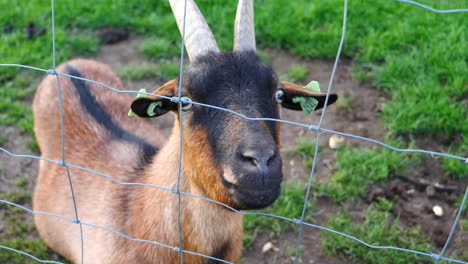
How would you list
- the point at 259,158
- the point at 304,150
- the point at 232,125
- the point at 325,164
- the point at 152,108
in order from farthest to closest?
1. the point at 304,150
2. the point at 325,164
3. the point at 152,108
4. the point at 232,125
5. the point at 259,158

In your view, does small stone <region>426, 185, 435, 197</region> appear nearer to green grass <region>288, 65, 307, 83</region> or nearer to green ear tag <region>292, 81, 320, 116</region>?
green grass <region>288, 65, 307, 83</region>

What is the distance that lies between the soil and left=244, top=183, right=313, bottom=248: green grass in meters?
0.06

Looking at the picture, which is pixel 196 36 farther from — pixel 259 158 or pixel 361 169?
pixel 361 169

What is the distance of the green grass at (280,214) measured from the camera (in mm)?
4086

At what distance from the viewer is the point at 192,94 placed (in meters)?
2.59

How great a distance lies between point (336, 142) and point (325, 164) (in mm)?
265

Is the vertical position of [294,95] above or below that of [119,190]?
above

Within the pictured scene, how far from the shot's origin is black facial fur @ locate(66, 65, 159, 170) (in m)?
3.69

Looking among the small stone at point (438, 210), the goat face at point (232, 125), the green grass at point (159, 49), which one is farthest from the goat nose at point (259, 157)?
the green grass at point (159, 49)

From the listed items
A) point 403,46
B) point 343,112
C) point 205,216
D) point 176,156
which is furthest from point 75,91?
point 403,46

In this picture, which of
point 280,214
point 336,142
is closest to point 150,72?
point 336,142

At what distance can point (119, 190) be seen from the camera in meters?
3.35

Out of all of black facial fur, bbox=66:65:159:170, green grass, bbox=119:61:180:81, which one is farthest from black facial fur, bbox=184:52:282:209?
green grass, bbox=119:61:180:81

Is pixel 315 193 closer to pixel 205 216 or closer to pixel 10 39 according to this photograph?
pixel 205 216
